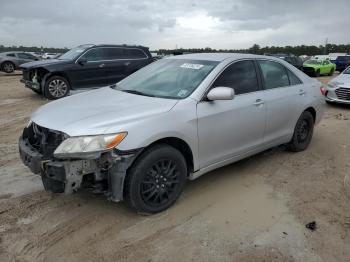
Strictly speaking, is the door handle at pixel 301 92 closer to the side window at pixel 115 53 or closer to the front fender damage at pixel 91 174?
the front fender damage at pixel 91 174

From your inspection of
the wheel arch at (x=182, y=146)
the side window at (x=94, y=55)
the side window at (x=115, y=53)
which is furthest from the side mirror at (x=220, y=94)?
the side window at (x=115, y=53)

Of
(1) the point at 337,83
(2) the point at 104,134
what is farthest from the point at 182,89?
(1) the point at 337,83

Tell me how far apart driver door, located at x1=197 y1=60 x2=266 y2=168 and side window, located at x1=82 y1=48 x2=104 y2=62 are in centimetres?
769

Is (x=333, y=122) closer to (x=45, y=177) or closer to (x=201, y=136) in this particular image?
(x=201, y=136)

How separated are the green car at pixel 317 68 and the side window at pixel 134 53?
16.0 m

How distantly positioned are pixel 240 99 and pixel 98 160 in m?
1.96

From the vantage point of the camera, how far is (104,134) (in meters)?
3.30

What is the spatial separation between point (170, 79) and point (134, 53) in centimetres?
846

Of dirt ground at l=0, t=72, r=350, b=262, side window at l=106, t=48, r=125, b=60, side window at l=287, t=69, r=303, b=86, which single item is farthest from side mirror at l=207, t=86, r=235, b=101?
side window at l=106, t=48, r=125, b=60

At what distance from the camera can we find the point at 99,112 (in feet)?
11.9

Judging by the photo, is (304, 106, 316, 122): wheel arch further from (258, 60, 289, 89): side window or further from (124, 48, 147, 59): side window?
(124, 48, 147, 59): side window

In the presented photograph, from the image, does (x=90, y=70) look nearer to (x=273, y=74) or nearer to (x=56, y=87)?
(x=56, y=87)

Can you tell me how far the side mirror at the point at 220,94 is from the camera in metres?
3.92

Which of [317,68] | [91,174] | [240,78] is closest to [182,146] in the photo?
[91,174]
